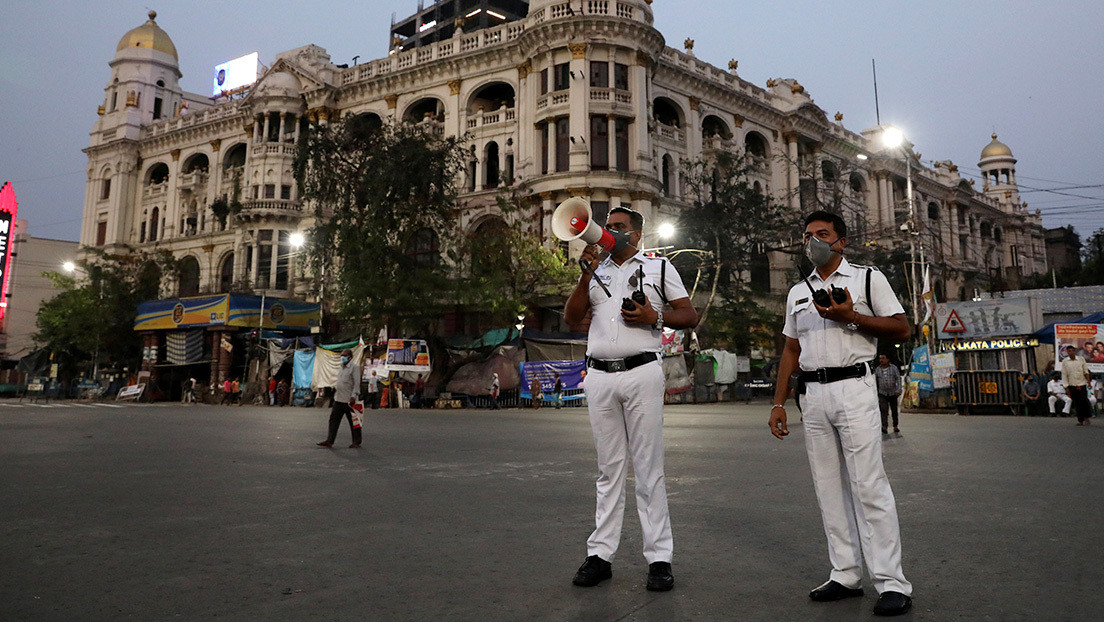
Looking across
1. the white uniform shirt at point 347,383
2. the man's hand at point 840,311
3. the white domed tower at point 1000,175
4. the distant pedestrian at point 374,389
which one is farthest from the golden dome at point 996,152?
the man's hand at point 840,311

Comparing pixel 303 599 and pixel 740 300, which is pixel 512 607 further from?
pixel 740 300

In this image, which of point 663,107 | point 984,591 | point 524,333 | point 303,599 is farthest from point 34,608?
point 663,107

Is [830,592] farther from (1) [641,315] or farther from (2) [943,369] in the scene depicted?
(2) [943,369]

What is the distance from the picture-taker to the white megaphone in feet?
12.9

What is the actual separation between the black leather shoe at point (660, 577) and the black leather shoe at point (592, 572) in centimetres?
22

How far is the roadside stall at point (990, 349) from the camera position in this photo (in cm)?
2048

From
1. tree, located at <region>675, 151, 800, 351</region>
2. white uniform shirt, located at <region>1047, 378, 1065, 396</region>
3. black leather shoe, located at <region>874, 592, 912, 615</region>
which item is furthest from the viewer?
tree, located at <region>675, 151, 800, 351</region>

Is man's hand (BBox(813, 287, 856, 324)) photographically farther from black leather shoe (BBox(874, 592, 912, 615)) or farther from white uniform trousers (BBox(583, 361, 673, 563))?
black leather shoe (BBox(874, 592, 912, 615))

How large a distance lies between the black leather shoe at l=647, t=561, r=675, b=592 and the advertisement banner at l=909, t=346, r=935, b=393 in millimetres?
22269

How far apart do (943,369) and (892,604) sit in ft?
71.0

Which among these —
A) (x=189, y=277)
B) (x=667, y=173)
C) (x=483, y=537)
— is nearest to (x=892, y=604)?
(x=483, y=537)

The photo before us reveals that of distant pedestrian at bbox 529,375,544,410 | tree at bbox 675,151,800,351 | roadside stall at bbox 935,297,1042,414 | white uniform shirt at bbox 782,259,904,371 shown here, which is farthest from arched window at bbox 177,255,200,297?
white uniform shirt at bbox 782,259,904,371

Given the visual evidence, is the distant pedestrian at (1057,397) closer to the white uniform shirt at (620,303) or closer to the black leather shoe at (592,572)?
the white uniform shirt at (620,303)

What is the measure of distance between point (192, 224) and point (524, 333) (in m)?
32.4
